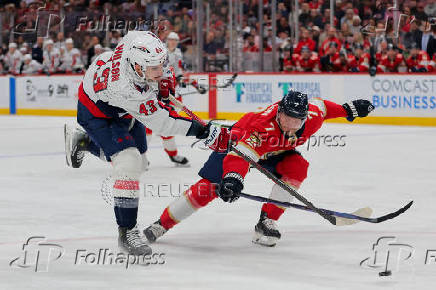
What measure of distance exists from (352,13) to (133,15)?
14.4 ft

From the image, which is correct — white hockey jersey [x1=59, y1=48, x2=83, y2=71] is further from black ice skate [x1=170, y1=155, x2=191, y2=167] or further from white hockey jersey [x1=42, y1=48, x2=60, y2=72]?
black ice skate [x1=170, y1=155, x2=191, y2=167]

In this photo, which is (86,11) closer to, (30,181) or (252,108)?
(252,108)

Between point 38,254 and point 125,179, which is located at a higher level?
point 125,179

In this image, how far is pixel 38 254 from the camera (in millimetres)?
4430

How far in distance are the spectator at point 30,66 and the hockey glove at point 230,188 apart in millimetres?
14728

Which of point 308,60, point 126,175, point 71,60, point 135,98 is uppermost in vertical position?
point 135,98

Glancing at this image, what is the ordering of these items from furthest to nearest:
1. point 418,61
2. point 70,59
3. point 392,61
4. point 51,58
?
point 51,58 → point 70,59 → point 392,61 → point 418,61

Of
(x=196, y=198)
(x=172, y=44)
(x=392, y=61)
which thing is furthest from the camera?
(x=392, y=61)

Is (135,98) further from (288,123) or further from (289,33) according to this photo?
(289,33)

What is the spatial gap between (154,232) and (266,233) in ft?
2.01

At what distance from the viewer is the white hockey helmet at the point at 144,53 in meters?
4.27

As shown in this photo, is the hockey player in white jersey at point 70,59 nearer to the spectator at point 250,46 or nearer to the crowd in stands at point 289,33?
the crowd in stands at point 289,33

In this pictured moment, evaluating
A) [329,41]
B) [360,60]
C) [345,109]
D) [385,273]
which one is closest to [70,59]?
[329,41]

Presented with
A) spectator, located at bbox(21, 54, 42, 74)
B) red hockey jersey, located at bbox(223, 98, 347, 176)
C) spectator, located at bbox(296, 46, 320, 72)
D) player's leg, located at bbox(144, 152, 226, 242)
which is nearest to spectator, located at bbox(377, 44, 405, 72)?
spectator, located at bbox(296, 46, 320, 72)
